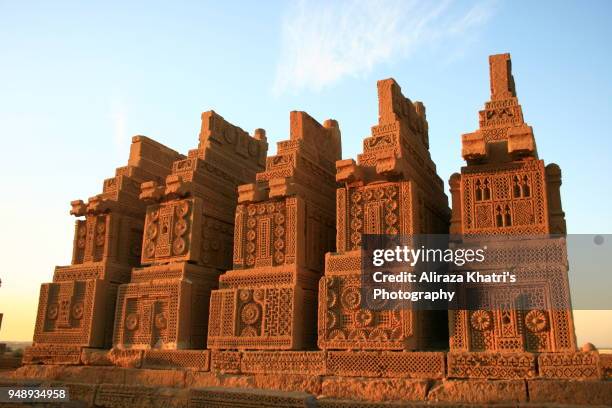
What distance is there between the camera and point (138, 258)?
1177cm

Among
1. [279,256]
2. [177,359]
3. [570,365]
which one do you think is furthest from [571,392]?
[177,359]

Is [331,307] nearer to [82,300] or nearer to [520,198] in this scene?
[520,198]

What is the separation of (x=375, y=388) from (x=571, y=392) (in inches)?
89.8

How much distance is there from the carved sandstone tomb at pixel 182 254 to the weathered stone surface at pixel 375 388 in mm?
2994

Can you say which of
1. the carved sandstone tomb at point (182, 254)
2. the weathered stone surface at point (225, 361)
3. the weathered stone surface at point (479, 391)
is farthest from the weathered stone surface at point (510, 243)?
the carved sandstone tomb at point (182, 254)

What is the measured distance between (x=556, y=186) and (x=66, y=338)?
870 centimetres

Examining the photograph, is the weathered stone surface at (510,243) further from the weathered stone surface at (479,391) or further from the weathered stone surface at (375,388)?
the weathered stone surface at (375,388)

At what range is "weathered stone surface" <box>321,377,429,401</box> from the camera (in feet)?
23.3

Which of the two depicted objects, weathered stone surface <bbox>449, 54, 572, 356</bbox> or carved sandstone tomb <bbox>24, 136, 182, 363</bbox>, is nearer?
weathered stone surface <bbox>449, 54, 572, 356</bbox>

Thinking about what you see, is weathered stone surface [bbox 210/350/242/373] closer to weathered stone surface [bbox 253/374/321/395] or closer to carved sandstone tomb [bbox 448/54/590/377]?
weathered stone surface [bbox 253/374/321/395]

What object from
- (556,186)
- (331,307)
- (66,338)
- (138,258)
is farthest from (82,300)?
(556,186)

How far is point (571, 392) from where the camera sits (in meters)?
6.45

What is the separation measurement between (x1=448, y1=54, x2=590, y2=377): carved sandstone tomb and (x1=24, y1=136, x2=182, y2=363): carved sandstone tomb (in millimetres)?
6511

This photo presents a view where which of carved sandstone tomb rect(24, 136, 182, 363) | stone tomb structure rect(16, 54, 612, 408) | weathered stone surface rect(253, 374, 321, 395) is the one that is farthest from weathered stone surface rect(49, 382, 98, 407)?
weathered stone surface rect(253, 374, 321, 395)
